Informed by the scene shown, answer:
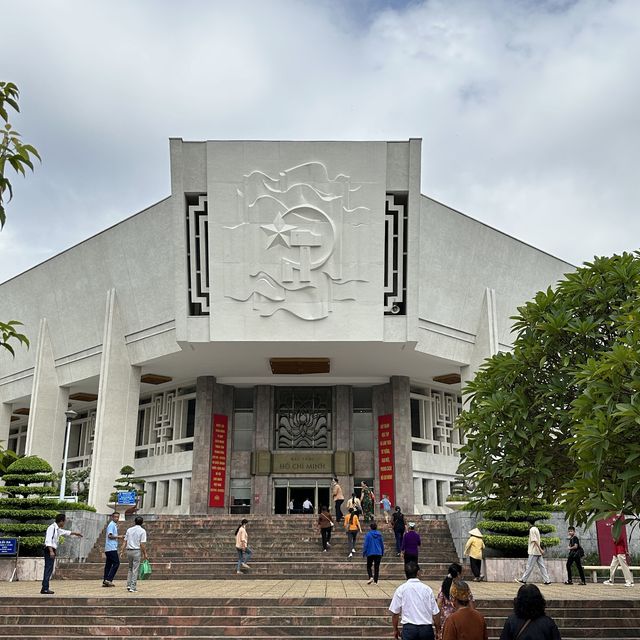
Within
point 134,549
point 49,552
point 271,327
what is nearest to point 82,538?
point 49,552

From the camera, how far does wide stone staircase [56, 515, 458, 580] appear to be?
1602 centimetres

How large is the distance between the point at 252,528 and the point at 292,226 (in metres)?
9.62

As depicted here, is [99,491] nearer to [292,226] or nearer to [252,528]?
[252,528]

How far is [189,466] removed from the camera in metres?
28.0

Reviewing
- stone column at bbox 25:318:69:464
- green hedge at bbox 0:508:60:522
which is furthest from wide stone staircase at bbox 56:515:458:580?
stone column at bbox 25:318:69:464

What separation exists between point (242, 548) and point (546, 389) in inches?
365

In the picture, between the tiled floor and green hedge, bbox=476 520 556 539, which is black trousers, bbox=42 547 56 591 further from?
green hedge, bbox=476 520 556 539

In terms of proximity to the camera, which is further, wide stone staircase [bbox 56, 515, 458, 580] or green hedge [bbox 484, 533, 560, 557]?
wide stone staircase [bbox 56, 515, 458, 580]

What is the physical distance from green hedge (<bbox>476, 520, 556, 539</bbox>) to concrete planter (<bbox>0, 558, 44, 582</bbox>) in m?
10.1

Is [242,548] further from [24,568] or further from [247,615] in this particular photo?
[247,615]

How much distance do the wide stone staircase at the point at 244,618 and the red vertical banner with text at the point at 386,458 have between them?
17.8 metres

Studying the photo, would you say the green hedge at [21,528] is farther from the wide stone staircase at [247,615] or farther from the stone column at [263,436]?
the stone column at [263,436]

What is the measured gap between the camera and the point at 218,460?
28.3 meters

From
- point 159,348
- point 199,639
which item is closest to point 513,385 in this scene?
point 199,639
